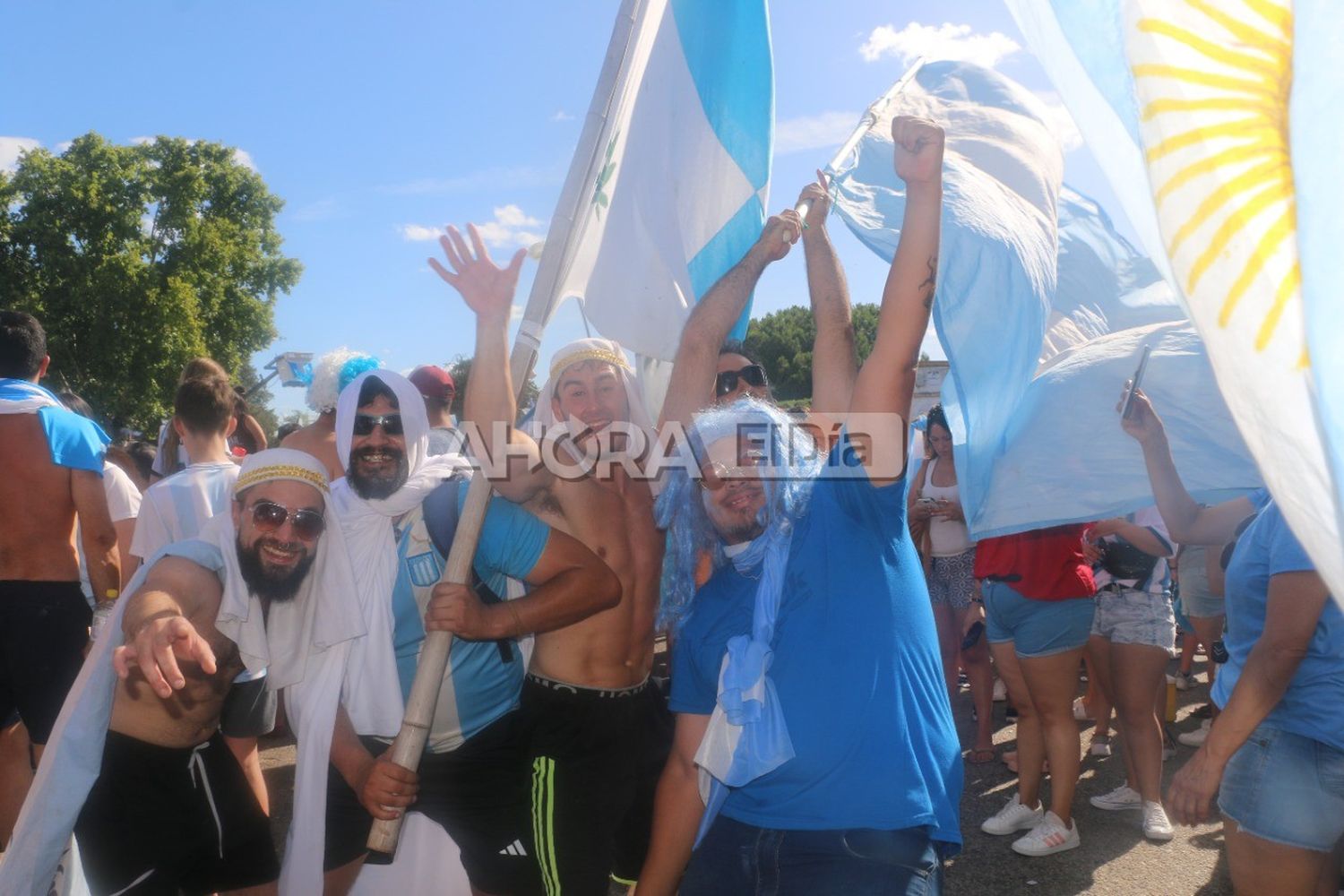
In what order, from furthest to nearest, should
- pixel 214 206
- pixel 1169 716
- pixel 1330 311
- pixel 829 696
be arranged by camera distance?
pixel 214 206 → pixel 1169 716 → pixel 829 696 → pixel 1330 311

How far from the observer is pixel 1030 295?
2.41 metres

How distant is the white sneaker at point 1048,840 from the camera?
13.5 ft

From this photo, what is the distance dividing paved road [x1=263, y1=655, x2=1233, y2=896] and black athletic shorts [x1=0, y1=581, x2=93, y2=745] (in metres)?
1.21

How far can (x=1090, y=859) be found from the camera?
4.10m

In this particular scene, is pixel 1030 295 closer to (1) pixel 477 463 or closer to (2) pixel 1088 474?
(2) pixel 1088 474

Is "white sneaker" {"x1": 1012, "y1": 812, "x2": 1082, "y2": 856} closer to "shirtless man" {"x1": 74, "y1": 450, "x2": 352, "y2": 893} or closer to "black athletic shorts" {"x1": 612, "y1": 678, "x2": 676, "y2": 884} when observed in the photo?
"black athletic shorts" {"x1": 612, "y1": 678, "x2": 676, "y2": 884}

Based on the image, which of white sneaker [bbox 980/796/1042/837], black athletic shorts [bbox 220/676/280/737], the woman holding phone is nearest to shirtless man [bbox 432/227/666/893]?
black athletic shorts [bbox 220/676/280/737]

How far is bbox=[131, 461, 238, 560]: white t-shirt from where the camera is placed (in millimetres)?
3965

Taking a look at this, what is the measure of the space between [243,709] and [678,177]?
2.26m

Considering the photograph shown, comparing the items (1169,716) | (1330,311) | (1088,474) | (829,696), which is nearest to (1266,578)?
(1088,474)

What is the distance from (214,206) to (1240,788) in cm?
3854

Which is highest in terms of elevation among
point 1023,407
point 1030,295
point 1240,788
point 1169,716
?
point 1030,295

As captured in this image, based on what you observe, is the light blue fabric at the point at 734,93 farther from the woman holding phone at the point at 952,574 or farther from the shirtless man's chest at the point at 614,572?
the woman holding phone at the point at 952,574

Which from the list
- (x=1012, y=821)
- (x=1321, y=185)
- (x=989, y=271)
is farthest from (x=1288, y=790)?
(x=1012, y=821)
